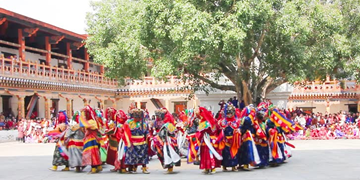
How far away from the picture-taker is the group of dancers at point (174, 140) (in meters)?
10.6

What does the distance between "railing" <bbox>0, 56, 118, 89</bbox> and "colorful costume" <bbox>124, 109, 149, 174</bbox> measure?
51.7 feet

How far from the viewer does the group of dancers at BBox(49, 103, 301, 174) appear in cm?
1055

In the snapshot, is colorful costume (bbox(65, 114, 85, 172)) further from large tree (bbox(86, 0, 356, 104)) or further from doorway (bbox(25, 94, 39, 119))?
doorway (bbox(25, 94, 39, 119))

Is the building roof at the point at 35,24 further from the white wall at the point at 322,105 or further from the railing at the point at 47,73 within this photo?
the white wall at the point at 322,105

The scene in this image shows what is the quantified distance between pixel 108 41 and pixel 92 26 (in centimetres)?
206

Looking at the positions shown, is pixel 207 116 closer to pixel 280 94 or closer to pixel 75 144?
pixel 75 144

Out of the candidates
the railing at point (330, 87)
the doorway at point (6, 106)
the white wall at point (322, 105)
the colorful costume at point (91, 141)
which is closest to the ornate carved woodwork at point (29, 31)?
the doorway at point (6, 106)

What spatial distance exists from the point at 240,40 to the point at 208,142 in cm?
588

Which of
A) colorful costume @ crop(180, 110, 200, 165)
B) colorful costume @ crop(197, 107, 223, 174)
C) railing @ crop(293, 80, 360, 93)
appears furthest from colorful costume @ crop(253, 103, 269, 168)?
railing @ crop(293, 80, 360, 93)

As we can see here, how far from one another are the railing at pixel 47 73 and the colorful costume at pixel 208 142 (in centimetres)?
1695

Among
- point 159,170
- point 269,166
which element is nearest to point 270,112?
point 269,166

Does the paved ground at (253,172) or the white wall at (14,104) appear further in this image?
the white wall at (14,104)

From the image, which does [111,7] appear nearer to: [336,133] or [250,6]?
[250,6]

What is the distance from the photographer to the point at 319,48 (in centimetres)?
1798
